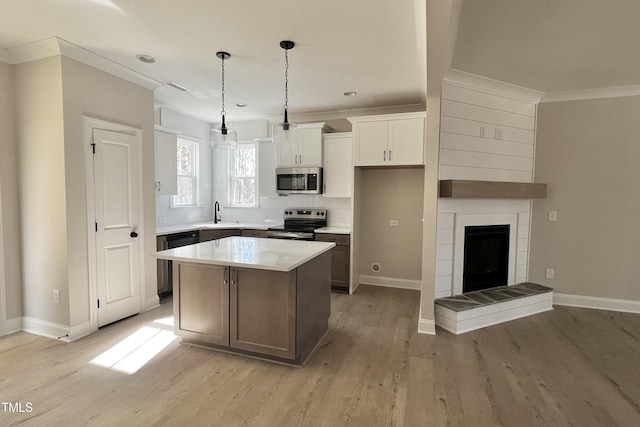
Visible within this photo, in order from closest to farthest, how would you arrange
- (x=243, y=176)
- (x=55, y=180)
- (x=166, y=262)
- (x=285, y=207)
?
1. (x=55, y=180)
2. (x=166, y=262)
3. (x=285, y=207)
4. (x=243, y=176)

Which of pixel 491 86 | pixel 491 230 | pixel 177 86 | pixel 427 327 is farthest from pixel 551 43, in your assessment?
pixel 177 86

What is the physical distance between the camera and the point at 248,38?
8.40 ft

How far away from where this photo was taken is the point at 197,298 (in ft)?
8.91

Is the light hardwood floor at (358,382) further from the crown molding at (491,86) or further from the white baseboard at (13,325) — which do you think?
the crown molding at (491,86)

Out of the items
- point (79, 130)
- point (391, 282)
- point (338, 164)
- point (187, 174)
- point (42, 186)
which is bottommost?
point (391, 282)

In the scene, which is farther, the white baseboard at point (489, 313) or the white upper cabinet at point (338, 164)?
the white upper cabinet at point (338, 164)

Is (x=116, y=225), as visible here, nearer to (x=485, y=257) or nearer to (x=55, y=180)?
(x=55, y=180)

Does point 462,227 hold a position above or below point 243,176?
below

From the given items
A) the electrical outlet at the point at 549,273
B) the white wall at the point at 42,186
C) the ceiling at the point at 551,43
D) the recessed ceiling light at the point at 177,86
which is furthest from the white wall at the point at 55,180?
the electrical outlet at the point at 549,273

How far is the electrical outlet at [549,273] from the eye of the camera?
12.9 ft

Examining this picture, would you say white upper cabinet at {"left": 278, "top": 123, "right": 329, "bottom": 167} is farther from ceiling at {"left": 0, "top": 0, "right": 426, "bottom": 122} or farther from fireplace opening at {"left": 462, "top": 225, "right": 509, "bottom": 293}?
fireplace opening at {"left": 462, "top": 225, "right": 509, "bottom": 293}

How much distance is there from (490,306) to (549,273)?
50.8 inches

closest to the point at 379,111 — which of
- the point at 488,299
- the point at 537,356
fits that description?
the point at 488,299

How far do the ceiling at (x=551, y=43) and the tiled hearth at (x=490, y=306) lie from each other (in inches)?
95.4
